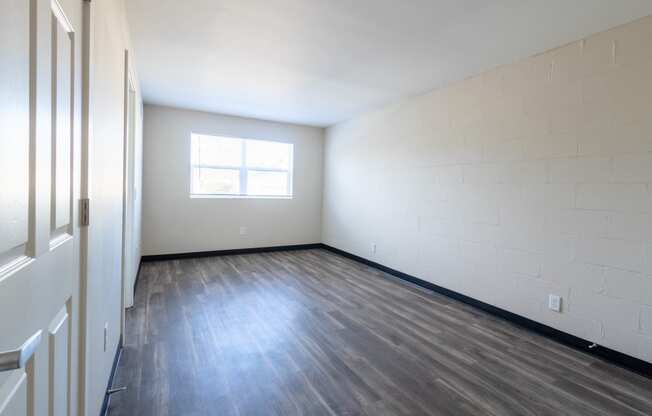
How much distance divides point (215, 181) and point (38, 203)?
4853 mm

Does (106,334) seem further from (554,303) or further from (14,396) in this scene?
(554,303)

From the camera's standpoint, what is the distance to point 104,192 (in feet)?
5.20

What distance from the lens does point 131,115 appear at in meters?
2.96

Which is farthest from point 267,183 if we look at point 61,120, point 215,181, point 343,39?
point 61,120

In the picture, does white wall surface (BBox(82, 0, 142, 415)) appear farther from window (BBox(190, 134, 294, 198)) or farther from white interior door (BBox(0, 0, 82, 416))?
window (BBox(190, 134, 294, 198))

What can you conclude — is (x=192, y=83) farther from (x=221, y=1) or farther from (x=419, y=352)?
(x=419, y=352)

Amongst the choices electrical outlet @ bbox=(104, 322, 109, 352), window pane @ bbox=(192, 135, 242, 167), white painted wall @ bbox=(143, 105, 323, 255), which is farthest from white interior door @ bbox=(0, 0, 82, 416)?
window pane @ bbox=(192, 135, 242, 167)

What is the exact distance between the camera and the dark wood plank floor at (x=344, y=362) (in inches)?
69.2

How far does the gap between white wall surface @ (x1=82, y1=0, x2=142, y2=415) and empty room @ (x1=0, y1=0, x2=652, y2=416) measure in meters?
0.03

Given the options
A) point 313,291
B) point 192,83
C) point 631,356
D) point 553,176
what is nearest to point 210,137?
point 192,83

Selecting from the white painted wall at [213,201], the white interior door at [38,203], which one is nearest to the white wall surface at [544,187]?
the white painted wall at [213,201]

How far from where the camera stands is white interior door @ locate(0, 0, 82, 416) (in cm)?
58

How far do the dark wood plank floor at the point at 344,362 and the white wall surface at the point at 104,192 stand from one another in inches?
15.5

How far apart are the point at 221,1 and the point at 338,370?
2591mm
